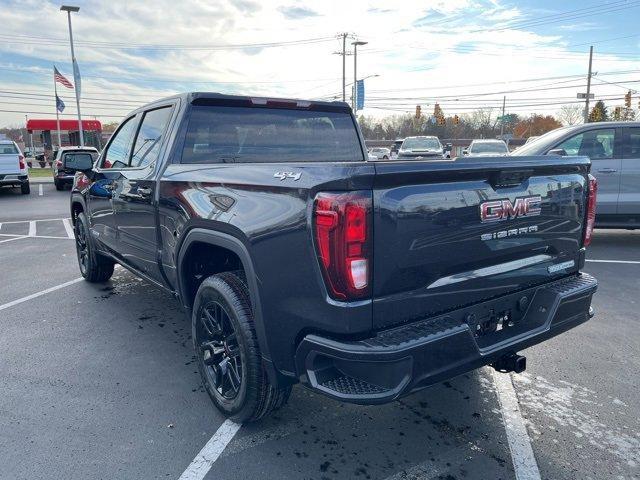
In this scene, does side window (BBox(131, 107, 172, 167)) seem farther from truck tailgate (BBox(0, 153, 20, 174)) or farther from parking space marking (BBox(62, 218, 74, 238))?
truck tailgate (BBox(0, 153, 20, 174))

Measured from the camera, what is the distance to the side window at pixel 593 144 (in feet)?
24.2

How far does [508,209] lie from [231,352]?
173 centimetres

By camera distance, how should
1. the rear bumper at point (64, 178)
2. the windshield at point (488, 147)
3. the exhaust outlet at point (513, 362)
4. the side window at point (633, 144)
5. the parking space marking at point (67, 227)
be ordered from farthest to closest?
the rear bumper at point (64, 178) < the windshield at point (488, 147) < the parking space marking at point (67, 227) < the side window at point (633, 144) < the exhaust outlet at point (513, 362)

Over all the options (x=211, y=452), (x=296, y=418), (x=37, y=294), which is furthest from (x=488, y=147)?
(x=211, y=452)

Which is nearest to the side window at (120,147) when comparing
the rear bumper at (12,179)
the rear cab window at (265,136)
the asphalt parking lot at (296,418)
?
the rear cab window at (265,136)

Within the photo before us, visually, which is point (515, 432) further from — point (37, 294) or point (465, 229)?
point (37, 294)

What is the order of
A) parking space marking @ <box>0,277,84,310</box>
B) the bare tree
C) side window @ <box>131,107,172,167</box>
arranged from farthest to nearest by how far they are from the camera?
1. the bare tree
2. parking space marking @ <box>0,277,84,310</box>
3. side window @ <box>131,107,172,167</box>

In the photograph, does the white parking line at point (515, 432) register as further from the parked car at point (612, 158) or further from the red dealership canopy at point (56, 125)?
the red dealership canopy at point (56, 125)

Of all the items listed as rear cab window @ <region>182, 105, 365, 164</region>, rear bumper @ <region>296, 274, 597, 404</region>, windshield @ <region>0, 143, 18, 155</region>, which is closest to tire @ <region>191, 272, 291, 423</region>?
rear bumper @ <region>296, 274, 597, 404</region>

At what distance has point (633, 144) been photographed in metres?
7.31

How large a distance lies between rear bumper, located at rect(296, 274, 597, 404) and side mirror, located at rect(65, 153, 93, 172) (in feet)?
11.9

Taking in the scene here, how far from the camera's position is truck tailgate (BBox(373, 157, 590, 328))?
7.09ft

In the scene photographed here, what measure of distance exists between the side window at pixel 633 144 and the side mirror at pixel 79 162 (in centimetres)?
720

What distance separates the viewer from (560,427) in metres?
2.93
